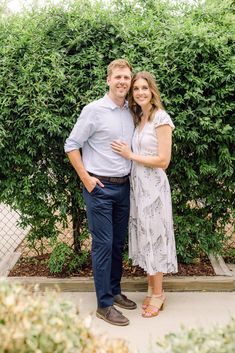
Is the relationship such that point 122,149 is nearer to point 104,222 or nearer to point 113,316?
point 104,222

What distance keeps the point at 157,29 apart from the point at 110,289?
242 cm

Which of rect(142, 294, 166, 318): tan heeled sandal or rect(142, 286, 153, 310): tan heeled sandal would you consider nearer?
rect(142, 294, 166, 318): tan heeled sandal

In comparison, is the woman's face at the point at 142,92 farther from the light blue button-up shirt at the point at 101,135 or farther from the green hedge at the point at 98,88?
the green hedge at the point at 98,88

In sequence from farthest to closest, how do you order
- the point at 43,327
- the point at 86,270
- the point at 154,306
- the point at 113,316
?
the point at 86,270
the point at 154,306
the point at 113,316
the point at 43,327

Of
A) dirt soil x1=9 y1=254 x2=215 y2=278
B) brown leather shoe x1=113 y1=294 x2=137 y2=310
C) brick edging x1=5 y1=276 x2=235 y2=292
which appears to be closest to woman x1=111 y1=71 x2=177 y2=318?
brown leather shoe x1=113 y1=294 x2=137 y2=310

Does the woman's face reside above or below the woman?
above

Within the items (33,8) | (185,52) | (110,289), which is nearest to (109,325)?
(110,289)

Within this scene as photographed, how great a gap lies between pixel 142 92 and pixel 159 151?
50 centimetres

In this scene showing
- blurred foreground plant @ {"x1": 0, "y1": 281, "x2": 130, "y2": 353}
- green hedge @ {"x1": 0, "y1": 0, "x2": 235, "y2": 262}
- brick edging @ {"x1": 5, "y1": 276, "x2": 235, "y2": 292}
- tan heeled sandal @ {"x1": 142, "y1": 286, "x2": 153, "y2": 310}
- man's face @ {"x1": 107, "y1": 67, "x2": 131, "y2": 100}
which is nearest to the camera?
blurred foreground plant @ {"x1": 0, "y1": 281, "x2": 130, "y2": 353}

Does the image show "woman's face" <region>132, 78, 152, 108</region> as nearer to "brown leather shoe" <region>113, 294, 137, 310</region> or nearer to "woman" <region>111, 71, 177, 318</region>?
"woman" <region>111, 71, 177, 318</region>

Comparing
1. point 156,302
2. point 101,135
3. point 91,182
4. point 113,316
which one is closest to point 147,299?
point 156,302

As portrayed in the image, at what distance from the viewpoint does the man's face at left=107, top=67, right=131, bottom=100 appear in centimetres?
391

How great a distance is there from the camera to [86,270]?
509cm

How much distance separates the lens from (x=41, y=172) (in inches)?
185
